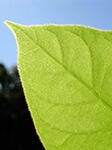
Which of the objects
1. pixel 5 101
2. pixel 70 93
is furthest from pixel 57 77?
pixel 5 101

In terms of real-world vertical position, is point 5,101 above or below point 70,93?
below

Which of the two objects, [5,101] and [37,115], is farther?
[5,101]

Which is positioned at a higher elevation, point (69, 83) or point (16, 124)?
point (69, 83)

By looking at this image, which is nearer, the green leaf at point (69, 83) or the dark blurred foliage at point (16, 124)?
the green leaf at point (69, 83)

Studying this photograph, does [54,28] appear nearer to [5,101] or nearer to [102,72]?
[102,72]

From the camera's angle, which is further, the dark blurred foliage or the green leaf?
the dark blurred foliage

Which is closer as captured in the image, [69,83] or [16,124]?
[69,83]

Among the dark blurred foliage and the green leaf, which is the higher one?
the green leaf

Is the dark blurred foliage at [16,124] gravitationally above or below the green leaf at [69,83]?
below
